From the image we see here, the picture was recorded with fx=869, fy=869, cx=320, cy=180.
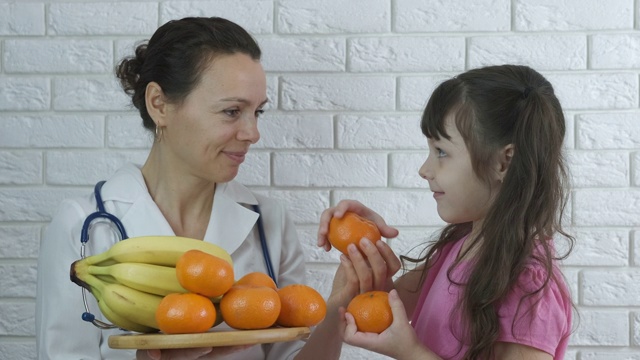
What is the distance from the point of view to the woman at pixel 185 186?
1.83m

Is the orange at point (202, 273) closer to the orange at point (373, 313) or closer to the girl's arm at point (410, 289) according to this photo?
the orange at point (373, 313)

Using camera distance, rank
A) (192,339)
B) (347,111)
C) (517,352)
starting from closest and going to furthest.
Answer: (192,339) < (517,352) < (347,111)

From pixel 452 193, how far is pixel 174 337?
23.6 inches

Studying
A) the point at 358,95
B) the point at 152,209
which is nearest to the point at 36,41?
the point at 152,209

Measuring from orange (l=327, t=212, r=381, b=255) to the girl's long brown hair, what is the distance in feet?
0.70

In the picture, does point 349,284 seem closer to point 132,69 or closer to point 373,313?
point 373,313

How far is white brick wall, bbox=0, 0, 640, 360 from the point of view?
85.6 inches

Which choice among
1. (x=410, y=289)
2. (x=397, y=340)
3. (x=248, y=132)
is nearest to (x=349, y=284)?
(x=410, y=289)

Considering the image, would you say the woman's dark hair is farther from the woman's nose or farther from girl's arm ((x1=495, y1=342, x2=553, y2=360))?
girl's arm ((x1=495, y1=342, x2=553, y2=360))

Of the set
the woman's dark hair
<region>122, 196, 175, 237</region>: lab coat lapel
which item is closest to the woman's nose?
the woman's dark hair

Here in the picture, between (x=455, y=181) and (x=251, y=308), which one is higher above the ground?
(x=455, y=181)

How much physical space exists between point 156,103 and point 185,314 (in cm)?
73

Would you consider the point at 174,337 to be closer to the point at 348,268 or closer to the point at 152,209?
the point at 348,268

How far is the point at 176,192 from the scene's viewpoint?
2004 millimetres
